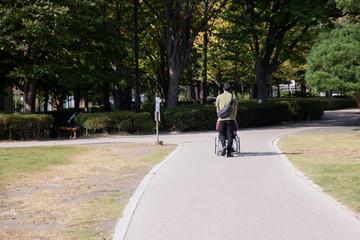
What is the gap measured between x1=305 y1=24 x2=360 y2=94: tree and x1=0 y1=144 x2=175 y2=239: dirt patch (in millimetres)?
10742

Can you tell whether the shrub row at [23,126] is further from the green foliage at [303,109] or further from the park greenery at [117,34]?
the green foliage at [303,109]

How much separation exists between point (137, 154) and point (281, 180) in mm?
6479

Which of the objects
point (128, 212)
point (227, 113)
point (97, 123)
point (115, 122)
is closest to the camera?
point (128, 212)

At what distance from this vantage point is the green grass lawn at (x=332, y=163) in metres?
7.49

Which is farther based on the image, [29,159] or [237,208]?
[29,159]

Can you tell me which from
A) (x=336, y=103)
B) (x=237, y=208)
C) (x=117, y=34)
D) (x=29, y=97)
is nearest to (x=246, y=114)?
(x=117, y=34)

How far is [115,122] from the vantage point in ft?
76.3

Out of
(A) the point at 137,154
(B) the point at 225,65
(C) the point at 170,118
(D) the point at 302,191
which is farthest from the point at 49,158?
(B) the point at 225,65

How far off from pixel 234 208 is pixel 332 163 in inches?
208

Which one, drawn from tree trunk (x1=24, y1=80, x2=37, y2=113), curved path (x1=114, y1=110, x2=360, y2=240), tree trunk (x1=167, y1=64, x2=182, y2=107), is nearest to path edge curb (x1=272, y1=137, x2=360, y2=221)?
curved path (x1=114, y1=110, x2=360, y2=240)

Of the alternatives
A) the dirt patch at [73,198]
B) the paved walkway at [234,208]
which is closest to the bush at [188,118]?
the dirt patch at [73,198]

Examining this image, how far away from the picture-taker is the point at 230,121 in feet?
40.9

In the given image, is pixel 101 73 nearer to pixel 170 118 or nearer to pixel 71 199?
pixel 170 118

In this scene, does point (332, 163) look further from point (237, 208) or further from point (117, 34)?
point (117, 34)
